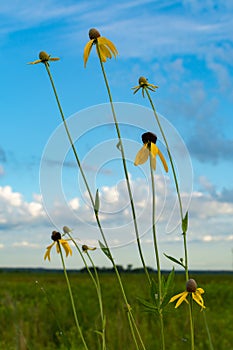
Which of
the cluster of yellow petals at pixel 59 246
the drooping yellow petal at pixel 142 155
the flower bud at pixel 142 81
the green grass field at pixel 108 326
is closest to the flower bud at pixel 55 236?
the cluster of yellow petals at pixel 59 246

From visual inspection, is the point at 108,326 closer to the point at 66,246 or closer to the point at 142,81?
the point at 66,246

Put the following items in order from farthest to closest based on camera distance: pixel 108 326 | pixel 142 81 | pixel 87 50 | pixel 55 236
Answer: pixel 108 326, pixel 55 236, pixel 142 81, pixel 87 50

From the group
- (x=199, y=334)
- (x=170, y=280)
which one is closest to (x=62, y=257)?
(x=170, y=280)

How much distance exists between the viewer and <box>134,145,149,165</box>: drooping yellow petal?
1.55m

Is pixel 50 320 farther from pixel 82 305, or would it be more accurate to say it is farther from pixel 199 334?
pixel 199 334

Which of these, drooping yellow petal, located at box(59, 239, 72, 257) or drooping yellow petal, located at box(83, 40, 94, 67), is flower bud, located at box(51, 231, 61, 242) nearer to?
drooping yellow petal, located at box(59, 239, 72, 257)

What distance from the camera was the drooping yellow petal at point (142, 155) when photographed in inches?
60.9

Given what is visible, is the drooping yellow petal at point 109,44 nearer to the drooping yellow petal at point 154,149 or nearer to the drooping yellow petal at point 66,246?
the drooping yellow petal at point 154,149

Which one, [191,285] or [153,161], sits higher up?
[153,161]

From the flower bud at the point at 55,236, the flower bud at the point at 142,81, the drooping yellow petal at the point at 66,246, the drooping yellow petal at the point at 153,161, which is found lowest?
the drooping yellow petal at the point at 66,246

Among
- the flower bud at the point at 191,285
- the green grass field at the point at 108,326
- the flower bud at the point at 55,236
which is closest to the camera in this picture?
the flower bud at the point at 191,285

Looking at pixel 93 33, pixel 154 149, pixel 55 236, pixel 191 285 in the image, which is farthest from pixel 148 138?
pixel 55 236

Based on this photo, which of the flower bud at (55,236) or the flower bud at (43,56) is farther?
the flower bud at (55,236)

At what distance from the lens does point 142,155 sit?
1563 mm
